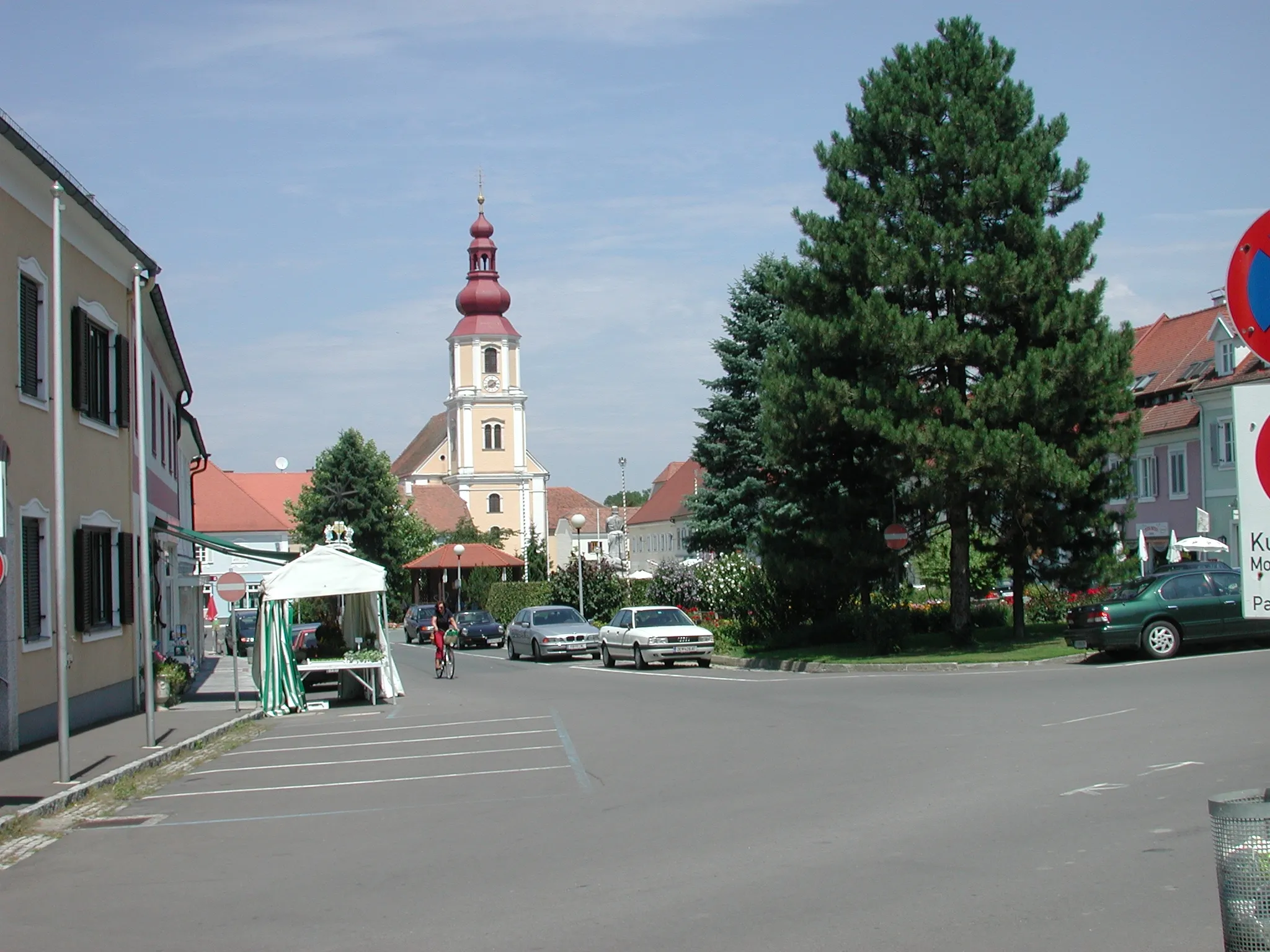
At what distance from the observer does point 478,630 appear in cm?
5269

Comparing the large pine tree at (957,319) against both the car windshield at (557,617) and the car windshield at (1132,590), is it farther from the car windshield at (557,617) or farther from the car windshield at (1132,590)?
the car windshield at (557,617)

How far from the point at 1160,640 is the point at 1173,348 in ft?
105

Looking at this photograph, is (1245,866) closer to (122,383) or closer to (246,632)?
(122,383)

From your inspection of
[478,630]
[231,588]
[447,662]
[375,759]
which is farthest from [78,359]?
[478,630]

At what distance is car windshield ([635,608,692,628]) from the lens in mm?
33594

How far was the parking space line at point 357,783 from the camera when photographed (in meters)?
13.6

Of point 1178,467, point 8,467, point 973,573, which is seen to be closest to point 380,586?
point 8,467

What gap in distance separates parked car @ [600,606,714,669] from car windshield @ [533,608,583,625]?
6191 mm

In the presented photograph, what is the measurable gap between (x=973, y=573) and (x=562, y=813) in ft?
119

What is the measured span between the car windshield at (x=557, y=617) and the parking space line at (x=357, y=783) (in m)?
26.8

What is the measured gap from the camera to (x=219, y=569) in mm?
64875

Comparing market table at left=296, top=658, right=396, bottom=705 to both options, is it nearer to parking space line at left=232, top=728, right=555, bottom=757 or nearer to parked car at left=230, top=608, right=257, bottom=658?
parking space line at left=232, top=728, right=555, bottom=757

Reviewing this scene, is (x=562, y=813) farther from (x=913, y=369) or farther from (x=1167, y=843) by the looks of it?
(x=913, y=369)

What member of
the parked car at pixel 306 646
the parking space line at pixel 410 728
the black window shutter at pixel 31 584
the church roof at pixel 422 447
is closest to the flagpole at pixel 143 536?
the black window shutter at pixel 31 584
